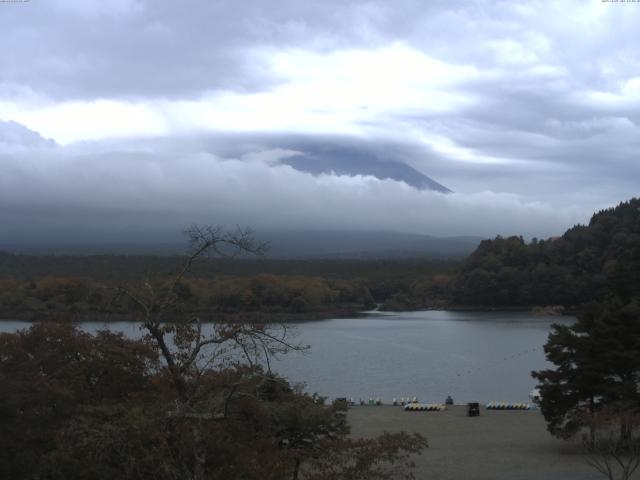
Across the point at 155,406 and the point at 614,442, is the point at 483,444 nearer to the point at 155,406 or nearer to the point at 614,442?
the point at 614,442

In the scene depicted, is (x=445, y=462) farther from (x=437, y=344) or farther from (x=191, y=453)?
(x=437, y=344)

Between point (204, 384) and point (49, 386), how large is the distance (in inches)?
115

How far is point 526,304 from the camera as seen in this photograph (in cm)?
7156

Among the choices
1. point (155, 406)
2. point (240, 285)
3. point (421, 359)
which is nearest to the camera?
point (155, 406)

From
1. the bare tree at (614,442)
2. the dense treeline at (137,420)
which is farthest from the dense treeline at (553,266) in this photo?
the dense treeline at (137,420)

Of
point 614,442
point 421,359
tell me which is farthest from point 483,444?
point 421,359

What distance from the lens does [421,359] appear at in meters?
38.9

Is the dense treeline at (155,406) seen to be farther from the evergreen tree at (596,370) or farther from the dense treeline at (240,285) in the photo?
the dense treeline at (240,285)

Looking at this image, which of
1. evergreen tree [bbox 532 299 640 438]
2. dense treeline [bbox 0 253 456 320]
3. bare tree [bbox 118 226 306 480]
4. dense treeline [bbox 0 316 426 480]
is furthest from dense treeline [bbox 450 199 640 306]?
bare tree [bbox 118 226 306 480]

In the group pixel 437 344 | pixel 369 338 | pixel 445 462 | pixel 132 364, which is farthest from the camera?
pixel 369 338

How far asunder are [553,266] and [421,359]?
35999mm

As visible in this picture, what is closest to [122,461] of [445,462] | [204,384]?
[204,384]

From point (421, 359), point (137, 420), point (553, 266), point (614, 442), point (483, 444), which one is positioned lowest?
point (421, 359)

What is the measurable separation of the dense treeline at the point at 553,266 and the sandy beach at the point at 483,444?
45377 mm
